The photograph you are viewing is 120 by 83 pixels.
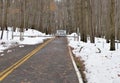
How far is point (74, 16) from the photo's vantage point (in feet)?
258

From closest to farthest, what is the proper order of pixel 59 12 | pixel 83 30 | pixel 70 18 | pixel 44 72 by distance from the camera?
pixel 44 72, pixel 83 30, pixel 70 18, pixel 59 12

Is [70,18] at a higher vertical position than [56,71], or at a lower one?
higher

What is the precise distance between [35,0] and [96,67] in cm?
6357

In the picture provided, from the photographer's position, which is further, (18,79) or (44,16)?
(44,16)

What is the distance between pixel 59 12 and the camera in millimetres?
134875

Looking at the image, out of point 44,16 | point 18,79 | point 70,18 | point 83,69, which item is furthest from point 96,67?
point 70,18

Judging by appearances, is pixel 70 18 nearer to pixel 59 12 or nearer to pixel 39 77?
pixel 59 12

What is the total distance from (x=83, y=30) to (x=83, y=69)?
2294cm

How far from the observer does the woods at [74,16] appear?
3712 centimetres

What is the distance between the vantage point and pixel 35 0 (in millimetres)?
76438

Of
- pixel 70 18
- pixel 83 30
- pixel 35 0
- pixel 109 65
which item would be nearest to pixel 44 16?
pixel 35 0

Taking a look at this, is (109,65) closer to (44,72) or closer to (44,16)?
(44,72)

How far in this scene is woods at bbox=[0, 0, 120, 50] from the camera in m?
37.1

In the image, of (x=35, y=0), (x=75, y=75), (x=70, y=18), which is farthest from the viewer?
(x=70, y=18)
